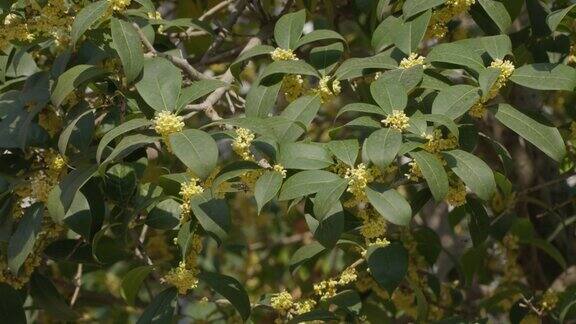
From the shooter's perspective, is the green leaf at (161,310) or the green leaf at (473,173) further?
the green leaf at (161,310)

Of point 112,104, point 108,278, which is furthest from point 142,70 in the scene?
point 108,278

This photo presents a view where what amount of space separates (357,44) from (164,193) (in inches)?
52.5

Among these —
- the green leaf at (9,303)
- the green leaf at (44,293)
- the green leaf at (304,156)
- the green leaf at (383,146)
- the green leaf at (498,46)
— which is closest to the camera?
the green leaf at (383,146)

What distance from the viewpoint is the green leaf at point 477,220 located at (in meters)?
1.83

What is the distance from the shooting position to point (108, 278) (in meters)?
3.49

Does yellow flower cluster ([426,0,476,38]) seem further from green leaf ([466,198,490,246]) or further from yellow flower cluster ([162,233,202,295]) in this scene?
yellow flower cluster ([162,233,202,295])

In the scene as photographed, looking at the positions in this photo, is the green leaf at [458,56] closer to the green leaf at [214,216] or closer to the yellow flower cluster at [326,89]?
the yellow flower cluster at [326,89]

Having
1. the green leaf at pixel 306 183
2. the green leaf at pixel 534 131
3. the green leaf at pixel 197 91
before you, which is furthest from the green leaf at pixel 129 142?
the green leaf at pixel 534 131

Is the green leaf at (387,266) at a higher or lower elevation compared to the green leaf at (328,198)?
lower

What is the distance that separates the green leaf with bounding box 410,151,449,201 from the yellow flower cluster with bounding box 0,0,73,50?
2.17 ft

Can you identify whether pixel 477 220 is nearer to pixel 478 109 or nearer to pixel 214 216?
pixel 478 109

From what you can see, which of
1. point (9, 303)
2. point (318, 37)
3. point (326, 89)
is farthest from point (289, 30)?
point (9, 303)

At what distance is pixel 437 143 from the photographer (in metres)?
1.54

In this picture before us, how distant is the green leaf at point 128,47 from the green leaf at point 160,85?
0.9 inches
